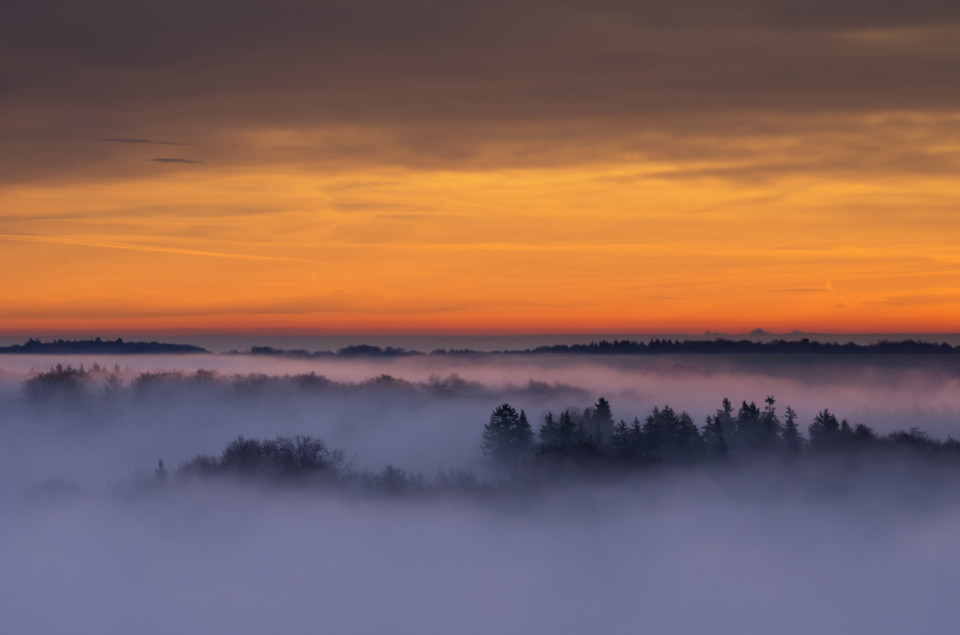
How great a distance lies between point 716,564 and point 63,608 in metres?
76.5

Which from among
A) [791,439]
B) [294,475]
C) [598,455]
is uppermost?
[791,439]

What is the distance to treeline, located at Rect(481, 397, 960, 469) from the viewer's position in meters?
151

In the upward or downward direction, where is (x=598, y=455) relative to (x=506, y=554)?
upward

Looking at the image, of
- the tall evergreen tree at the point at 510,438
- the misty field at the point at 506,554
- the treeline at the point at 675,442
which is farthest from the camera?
the tall evergreen tree at the point at 510,438

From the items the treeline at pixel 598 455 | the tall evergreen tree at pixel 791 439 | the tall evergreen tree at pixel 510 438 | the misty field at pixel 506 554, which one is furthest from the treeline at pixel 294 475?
the tall evergreen tree at pixel 791 439

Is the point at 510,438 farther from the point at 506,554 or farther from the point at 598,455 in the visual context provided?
the point at 506,554

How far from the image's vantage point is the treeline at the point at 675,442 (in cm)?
15125

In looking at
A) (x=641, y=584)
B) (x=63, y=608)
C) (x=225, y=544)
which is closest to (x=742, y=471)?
(x=641, y=584)

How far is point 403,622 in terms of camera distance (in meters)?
138

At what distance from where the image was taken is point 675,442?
156375mm

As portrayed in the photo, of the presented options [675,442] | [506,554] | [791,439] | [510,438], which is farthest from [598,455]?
[791,439]

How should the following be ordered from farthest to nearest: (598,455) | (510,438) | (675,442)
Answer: (675,442)
(510,438)
(598,455)

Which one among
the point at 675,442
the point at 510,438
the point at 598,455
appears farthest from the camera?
the point at 675,442

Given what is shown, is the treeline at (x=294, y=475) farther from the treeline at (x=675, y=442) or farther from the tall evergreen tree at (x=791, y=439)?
the tall evergreen tree at (x=791, y=439)
